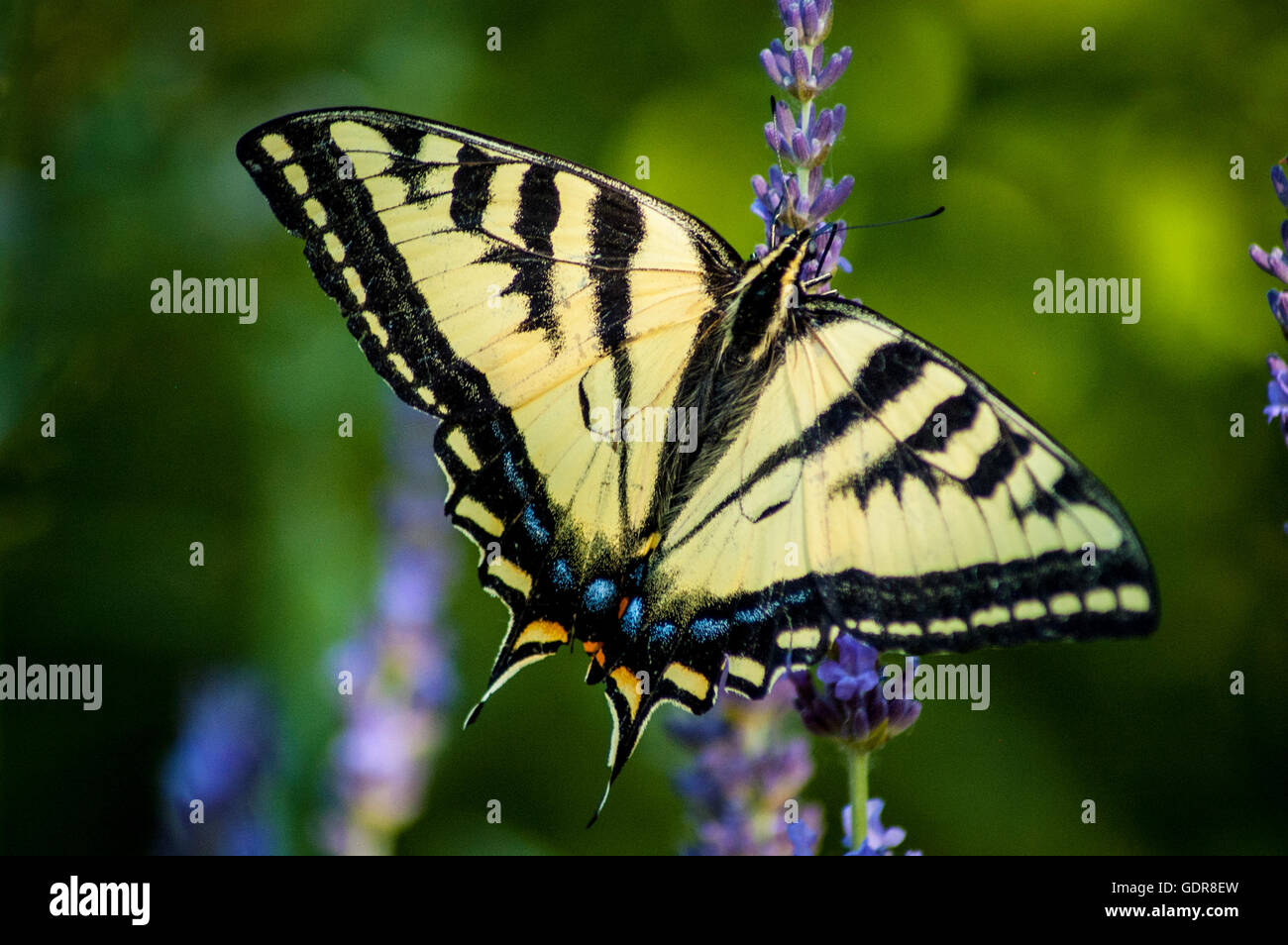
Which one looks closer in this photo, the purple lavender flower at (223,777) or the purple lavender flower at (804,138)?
the purple lavender flower at (804,138)

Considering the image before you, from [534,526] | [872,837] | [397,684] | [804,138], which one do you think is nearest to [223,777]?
[397,684]

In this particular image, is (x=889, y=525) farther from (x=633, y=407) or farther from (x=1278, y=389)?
(x=1278, y=389)

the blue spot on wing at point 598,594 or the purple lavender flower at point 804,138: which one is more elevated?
the purple lavender flower at point 804,138

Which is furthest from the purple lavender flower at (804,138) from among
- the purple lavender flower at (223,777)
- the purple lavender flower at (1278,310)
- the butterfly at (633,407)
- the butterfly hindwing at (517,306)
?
the purple lavender flower at (223,777)

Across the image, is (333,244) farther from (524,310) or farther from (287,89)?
(287,89)

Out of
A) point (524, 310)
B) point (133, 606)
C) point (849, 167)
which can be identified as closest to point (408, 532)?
point (133, 606)

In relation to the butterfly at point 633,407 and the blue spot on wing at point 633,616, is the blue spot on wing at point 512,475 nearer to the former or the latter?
the butterfly at point 633,407

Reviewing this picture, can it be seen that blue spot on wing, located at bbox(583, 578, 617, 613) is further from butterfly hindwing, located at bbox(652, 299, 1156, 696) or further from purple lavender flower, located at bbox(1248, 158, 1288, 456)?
purple lavender flower, located at bbox(1248, 158, 1288, 456)
